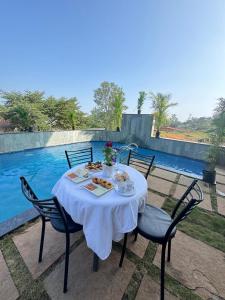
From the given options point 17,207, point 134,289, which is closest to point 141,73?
point 17,207

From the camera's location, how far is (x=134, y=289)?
1.14 metres

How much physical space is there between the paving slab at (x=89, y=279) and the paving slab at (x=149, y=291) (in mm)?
121

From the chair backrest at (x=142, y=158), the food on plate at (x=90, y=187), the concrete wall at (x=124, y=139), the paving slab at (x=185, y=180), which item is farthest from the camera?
the concrete wall at (x=124, y=139)

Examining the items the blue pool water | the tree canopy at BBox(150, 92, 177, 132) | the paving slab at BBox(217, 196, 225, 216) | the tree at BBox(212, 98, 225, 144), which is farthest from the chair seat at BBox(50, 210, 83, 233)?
the tree canopy at BBox(150, 92, 177, 132)

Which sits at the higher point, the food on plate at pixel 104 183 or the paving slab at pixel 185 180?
the food on plate at pixel 104 183

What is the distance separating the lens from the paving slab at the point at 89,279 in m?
1.08

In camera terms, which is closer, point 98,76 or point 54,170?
point 54,170

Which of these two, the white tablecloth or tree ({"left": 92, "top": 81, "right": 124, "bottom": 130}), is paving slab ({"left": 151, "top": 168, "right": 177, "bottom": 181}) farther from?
tree ({"left": 92, "top": 81, "right": 124, "bottom": 130})

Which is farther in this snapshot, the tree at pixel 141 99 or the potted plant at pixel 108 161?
the tree at pixel 141 99

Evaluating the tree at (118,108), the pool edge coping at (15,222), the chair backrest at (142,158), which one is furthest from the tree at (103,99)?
the pool edge coping at (15,222)

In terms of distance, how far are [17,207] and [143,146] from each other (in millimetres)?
7236

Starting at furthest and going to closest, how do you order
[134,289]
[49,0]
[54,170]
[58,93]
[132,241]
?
[58,93], [54,170], [49,0], [132,241], [134,289]

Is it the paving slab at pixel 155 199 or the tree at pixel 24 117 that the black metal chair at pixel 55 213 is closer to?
the paving slab at pixel 155 199

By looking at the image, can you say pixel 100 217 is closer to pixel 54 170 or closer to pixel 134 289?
pixel 134 289
